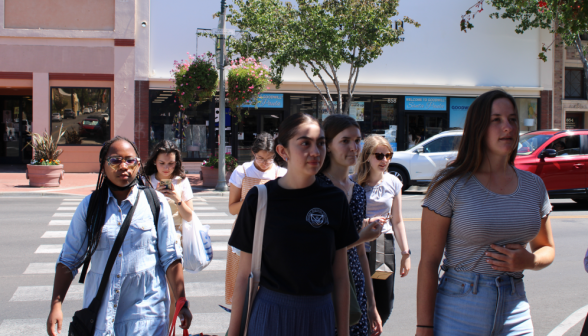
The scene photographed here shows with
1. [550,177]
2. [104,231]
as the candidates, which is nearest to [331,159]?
[104,231]

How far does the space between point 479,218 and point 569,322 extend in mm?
3485

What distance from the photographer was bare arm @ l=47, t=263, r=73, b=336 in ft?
9.02

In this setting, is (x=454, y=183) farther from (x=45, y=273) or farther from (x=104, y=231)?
(x=45, y=273)

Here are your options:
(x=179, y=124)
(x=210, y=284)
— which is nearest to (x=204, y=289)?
(x=210, y=284)

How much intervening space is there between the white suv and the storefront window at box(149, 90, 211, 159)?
29.9 ft

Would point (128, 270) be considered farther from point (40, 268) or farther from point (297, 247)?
point (40, 268)

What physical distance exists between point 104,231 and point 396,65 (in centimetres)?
2165

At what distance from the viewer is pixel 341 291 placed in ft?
8.34

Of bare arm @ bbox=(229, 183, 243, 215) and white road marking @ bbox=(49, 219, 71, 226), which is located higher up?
bare arm @ bbox=(229, 183, 243, 215)

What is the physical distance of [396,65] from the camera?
910 inches

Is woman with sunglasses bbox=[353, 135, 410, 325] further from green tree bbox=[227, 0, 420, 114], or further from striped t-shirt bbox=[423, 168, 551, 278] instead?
green tree bbox=[227, 0, 420, 114]

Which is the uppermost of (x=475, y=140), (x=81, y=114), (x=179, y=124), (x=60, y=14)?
(x=60, y=14)

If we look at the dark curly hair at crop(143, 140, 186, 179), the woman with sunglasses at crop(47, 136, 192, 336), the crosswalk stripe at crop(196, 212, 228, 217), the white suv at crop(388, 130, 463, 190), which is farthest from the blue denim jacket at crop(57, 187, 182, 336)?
the white suv at crop(388, 130, 463, 190)

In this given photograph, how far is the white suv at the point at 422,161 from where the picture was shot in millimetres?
15211
